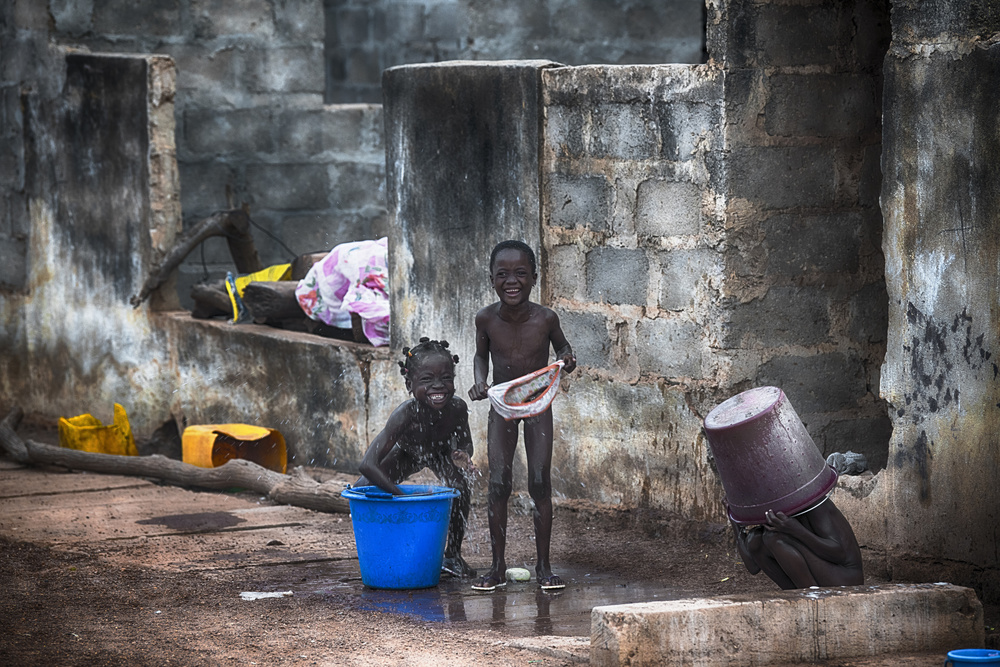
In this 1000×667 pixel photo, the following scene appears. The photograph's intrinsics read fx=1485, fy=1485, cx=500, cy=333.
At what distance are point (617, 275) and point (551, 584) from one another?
5.02ft

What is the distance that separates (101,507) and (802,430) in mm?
3954

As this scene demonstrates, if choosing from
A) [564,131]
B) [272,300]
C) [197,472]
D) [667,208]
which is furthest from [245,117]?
[667,208]

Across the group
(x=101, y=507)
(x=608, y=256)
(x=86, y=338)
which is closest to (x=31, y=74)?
(x=86, y=338)

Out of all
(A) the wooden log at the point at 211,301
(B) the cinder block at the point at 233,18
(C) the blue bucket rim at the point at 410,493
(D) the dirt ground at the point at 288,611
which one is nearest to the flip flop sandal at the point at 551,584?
(D) the dirt ground at the point at 288,611

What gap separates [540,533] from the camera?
19.0 ft

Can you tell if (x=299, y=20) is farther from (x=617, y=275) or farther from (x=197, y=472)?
(x=617, y=275)

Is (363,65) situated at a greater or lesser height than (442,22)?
lesser

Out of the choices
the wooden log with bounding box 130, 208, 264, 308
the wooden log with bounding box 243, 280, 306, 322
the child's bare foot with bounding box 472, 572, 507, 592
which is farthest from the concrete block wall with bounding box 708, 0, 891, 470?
the wooden log with bounding box 130, 208, 264, 308

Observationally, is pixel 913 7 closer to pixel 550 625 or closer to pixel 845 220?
pixel 845 220

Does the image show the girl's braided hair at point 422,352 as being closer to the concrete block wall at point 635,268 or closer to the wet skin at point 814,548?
the concrete block wall at point 635,268

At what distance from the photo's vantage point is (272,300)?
8.69 metres

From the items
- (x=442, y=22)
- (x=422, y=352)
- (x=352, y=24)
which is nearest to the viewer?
(x=422, y=352)

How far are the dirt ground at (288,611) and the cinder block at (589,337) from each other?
67cm

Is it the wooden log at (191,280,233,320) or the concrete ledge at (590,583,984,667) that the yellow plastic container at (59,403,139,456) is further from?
the concrete ledge at (590,583,984,667)
